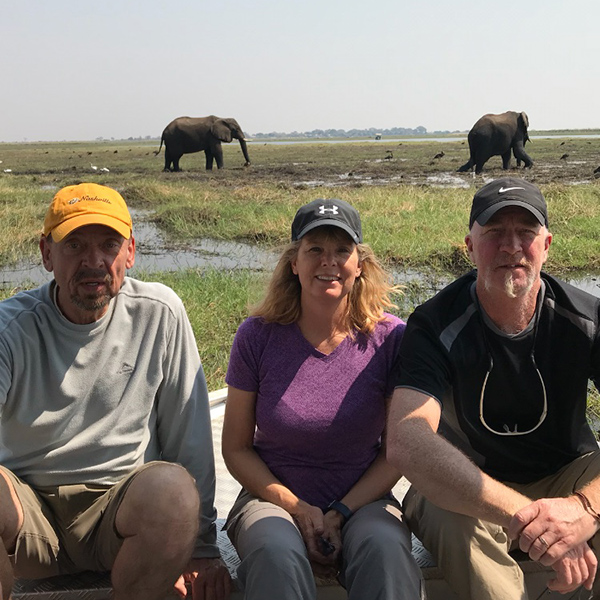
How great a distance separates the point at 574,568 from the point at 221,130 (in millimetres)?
30608

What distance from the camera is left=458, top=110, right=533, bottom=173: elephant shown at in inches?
1115

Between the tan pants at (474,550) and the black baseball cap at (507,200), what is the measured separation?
0.79 m

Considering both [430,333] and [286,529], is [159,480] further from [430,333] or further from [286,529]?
[430,333]

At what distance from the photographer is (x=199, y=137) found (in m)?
31.9

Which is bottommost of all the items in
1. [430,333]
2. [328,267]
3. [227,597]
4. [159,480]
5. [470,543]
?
[227,597]

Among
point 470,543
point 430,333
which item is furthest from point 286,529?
point 430,333

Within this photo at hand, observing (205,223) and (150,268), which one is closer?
(150,268)

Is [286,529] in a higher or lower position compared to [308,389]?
lower

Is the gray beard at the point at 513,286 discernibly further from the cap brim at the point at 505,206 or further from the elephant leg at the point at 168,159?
the elephant leg at the point at 168,159

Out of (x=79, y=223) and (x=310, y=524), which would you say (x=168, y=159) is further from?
(x=310, y=524)

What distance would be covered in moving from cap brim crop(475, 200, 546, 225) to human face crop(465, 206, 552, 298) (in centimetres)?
2

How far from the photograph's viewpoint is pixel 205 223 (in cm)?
1331

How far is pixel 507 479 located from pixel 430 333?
567 mm

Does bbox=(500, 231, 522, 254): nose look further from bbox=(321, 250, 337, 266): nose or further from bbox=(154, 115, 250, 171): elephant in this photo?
bbox=(154, 115, 250, 171): elephant
